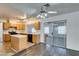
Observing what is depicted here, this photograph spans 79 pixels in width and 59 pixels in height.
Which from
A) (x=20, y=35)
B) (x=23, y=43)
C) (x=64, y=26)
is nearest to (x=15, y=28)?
(x=20, y=35)

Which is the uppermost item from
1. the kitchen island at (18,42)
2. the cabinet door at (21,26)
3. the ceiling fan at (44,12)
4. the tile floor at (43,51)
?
the ceiling fan at (44,12)

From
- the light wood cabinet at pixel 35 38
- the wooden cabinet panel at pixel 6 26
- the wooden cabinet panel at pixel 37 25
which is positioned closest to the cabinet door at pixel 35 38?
the light wood cabinet at pixel 35 38

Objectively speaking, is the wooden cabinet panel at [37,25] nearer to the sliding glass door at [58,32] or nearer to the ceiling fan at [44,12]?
the ceiling fan at [44,12]

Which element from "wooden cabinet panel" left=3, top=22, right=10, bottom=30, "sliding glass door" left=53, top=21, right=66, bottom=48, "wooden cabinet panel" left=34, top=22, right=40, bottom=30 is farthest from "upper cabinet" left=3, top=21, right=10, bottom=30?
"sliding glass door" left=53, top=21, right=66, bottom=48

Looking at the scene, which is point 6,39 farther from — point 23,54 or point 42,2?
point 42,2

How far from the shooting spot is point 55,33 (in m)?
→ 2.59

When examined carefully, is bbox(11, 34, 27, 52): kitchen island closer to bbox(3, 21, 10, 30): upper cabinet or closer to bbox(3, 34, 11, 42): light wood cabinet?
bbox(3, 34, 11, 42): light wood cabinet

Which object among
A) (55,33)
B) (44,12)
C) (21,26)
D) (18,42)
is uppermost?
(44,12)

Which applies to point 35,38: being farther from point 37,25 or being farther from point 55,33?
point 55,33

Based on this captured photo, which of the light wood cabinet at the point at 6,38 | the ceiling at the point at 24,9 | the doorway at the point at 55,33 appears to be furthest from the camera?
the doorway at the point at 55,33

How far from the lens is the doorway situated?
248 cm

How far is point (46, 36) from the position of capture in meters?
2.46

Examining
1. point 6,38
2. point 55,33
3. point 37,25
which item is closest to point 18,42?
point 6,38

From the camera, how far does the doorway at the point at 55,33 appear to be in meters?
2.48
